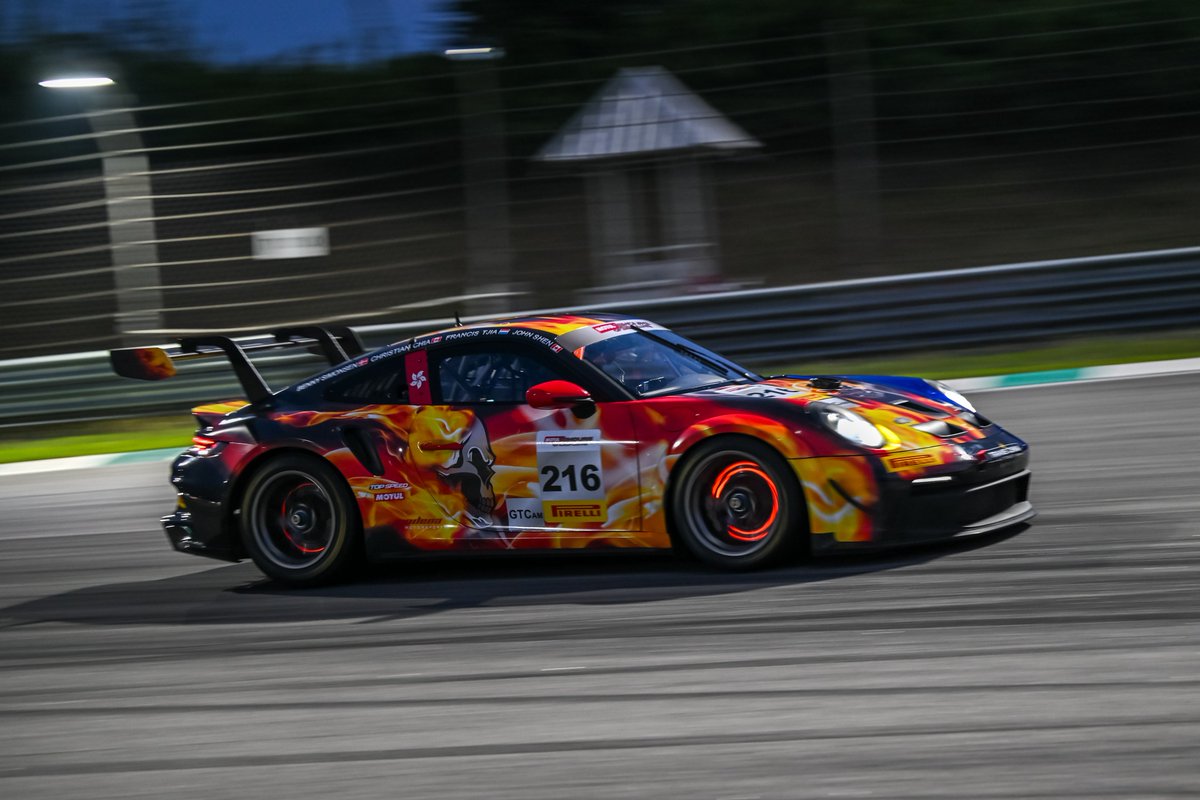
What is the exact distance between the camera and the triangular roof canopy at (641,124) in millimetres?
14391

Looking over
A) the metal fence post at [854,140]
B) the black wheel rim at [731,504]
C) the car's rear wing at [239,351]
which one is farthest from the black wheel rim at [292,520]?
the metal fence post at [854,140]

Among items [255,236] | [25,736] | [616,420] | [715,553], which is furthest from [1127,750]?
[255,236]

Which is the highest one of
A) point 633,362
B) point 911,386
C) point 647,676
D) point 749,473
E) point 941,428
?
point 633,362

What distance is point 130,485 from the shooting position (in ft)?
35.6

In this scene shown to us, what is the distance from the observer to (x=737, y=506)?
623 centimetres

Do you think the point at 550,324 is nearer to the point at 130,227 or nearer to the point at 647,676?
the point at 647,676

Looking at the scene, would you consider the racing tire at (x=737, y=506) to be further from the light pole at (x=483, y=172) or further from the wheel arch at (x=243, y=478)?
the light pole at (x=483, y=172)

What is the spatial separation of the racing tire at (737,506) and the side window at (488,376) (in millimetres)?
845

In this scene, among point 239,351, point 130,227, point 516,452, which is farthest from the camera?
point 130,227

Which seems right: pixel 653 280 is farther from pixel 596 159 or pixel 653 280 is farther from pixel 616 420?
pixel 616 420

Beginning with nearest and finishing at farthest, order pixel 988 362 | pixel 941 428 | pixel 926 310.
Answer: pixel 941 428
pixel 988 362
pixel 926 310

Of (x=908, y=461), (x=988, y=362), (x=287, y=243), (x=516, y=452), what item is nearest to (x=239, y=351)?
(x=516, y=452)

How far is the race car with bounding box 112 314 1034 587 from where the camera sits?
609cm

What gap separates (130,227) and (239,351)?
7.12 metres
